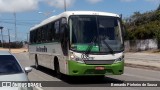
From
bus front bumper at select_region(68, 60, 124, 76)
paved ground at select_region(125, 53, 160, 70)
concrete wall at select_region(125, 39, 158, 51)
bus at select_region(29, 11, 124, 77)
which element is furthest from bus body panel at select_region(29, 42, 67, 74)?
concrete wall at select_region(125, 39, 158, 51)

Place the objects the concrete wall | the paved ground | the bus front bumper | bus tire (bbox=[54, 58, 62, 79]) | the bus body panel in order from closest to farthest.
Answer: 1. the bus front bumper
2. the bus body panel
3. bus tire (bbox=[54, 58, 62, 79])
4. the paved ground
5. the concrete wall

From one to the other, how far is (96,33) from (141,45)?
51177mm

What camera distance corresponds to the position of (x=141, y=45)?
2630 inches

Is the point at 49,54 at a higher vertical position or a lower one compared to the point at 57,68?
higher

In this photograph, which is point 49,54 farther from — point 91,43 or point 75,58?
point 91,43

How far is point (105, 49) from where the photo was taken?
640 inches

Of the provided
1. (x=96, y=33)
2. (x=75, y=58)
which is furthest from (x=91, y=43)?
(x=75, y=58)

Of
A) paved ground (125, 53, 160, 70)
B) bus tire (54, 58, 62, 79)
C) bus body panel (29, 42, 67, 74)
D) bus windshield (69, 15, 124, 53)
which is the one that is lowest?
paved ground (125, 53, 160, 70)

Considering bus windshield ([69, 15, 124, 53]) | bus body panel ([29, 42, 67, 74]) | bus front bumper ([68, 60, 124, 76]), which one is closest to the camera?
bus front bumper ([68, 60, 124, 76])

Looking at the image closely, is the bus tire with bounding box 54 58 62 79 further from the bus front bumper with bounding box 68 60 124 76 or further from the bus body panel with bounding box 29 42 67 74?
the bus front bumper with bounding box 68 60 124 76

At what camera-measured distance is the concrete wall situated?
64644 millimetres

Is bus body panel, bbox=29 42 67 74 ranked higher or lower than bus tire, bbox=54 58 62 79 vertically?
higher

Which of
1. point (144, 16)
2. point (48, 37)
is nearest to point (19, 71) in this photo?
point (48, 37)

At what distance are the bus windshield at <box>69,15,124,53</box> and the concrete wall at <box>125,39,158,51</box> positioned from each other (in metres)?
48.1
